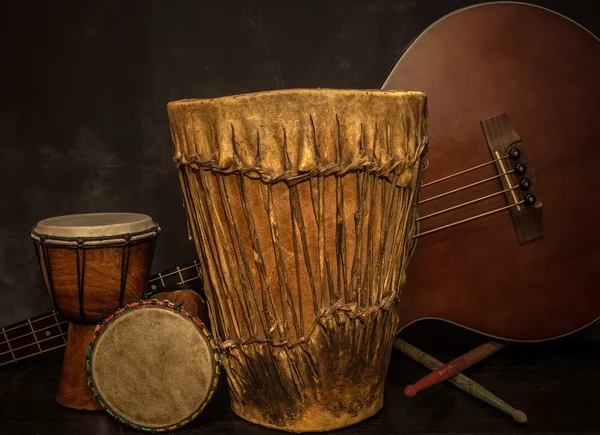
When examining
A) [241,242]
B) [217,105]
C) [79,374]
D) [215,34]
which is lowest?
[79,374]

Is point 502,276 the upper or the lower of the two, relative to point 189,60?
lower

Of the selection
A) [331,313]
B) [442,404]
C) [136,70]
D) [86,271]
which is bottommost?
[442,404]

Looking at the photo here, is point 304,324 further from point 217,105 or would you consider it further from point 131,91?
point 131,91

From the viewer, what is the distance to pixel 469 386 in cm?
190

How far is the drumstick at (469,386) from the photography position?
176 centimetres

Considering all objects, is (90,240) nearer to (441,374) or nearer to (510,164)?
(441,374)

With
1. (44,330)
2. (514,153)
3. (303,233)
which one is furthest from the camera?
(44,330)

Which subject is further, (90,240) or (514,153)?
(514,153)

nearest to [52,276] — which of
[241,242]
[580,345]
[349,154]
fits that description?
[241,242]

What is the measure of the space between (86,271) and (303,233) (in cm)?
68

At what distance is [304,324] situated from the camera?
167 cm

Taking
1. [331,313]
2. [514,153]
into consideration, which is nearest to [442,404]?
[331,313]

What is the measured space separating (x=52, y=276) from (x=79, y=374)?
0.99 feet

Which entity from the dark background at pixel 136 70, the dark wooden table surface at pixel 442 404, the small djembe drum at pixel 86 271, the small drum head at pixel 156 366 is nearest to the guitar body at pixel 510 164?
the dark wooden table surface at pixel 442 404
